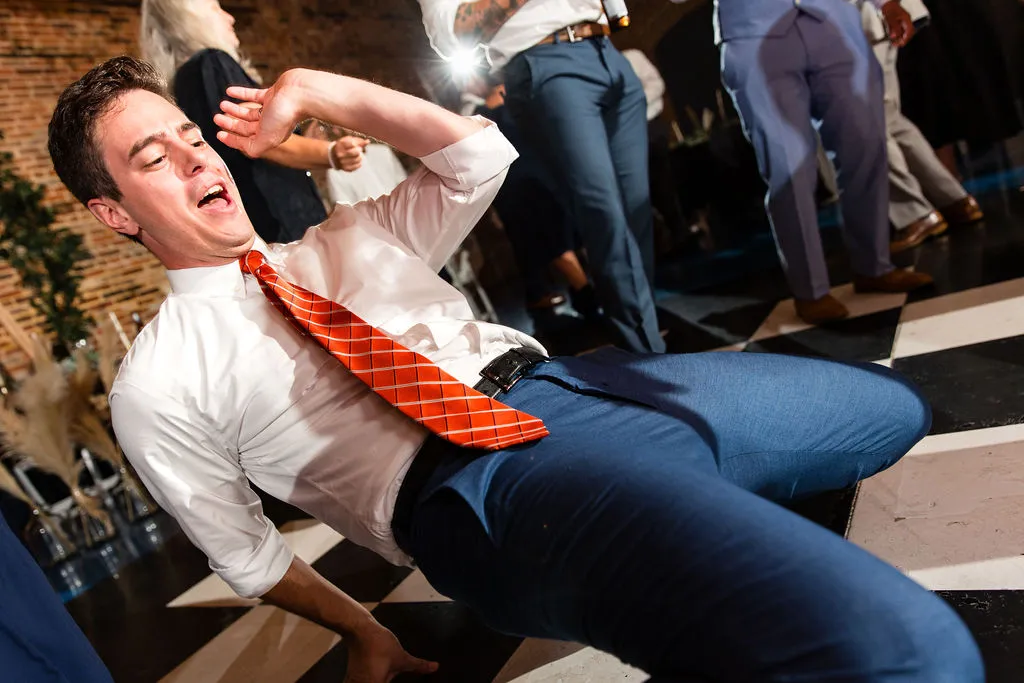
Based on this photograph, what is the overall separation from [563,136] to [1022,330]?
3.38 feet

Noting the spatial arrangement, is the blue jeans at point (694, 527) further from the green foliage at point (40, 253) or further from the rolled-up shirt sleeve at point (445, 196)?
the green foliage at point (40, 253)

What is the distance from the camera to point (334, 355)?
89 centimetres

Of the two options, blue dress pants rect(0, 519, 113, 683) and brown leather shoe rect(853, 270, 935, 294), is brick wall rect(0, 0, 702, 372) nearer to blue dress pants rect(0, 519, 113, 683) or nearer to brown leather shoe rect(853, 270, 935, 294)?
brown leather shoe rect(853, 270, 935, 294)

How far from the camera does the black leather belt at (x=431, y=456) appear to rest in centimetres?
90

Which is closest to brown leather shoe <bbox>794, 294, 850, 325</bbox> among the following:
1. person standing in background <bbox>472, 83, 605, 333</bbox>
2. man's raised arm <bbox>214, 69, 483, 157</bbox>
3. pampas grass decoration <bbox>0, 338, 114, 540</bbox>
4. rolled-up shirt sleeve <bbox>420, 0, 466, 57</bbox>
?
person standing in background <bbox>472, 83, 605, 333</bbox>

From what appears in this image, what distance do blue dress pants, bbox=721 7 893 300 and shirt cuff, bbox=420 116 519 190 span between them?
43.7 inches

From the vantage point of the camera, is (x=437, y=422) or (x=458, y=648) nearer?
(x=437, y=422)

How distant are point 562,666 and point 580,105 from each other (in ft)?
4.17

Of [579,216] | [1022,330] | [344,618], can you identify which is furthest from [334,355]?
[1022,330]

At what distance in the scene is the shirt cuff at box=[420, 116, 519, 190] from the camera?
101cm

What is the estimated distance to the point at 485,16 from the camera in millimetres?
1771

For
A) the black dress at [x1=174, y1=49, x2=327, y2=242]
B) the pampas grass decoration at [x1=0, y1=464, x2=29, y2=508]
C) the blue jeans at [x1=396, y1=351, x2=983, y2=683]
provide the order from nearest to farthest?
the blue jeans at [x1=396, y1=351, x2=983, y2=683] < the black dress at [x1=174, y1=49, x2=327, y2=242] < the pampas grass decoration at [x1=0, y1=464, x2=29, y2=508]

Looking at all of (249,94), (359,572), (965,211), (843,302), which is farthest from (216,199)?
(965,211)

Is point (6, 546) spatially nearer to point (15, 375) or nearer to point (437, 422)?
point (437, 422)
